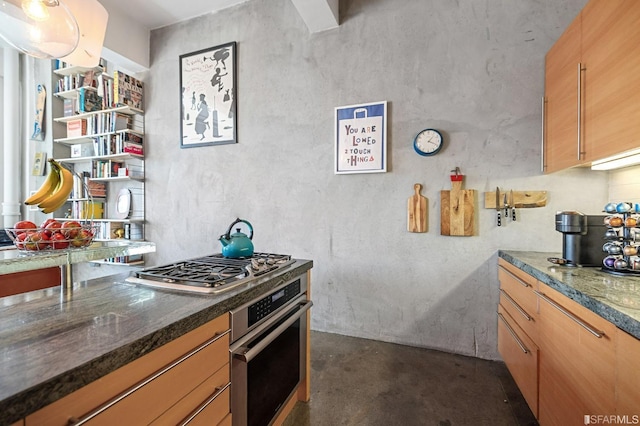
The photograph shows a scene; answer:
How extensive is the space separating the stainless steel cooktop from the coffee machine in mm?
1537

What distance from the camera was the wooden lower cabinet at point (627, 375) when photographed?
81 cm

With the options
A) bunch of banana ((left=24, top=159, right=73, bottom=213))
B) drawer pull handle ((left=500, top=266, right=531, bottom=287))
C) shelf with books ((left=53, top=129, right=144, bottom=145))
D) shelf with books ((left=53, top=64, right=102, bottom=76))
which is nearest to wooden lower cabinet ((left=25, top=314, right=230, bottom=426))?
bunch of banana ((left=24, top=159, right=73, bottom=213))

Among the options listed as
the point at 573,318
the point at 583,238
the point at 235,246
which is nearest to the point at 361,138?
the point at 235,246

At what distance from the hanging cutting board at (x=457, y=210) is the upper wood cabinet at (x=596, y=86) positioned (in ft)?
1.84

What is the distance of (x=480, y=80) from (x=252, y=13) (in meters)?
2.28

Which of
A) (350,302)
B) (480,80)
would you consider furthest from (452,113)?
(350,302)

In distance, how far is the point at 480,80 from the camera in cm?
222

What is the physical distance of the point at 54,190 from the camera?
4.33ft

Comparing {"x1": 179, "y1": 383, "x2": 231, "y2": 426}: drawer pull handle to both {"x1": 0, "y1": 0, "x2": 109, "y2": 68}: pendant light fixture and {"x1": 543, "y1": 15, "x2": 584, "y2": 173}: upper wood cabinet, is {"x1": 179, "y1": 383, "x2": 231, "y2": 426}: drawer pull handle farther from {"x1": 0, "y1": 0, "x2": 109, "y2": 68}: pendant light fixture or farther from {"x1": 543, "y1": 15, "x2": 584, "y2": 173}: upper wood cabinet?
{"x1": 543, "y1": 15, "x2": 584, "y2": 173}: upper wood cabinet

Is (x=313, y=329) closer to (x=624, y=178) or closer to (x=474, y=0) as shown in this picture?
(x=624, y=178)

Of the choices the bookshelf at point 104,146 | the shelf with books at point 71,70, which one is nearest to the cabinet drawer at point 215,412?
the bookshelf at point 104,146

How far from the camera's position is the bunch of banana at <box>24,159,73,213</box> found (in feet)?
4.22

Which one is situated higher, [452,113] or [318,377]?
[452,113]

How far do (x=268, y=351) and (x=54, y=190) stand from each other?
4.03ft
